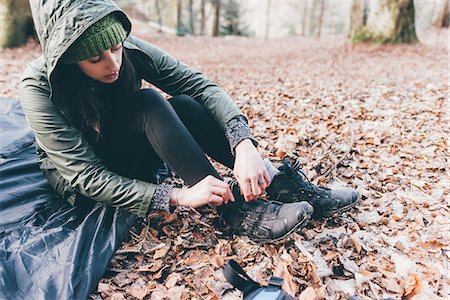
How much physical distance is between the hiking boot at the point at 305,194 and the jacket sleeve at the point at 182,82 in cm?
47

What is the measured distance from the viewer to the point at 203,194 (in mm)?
2059

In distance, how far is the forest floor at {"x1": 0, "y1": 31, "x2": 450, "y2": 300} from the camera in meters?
2.08

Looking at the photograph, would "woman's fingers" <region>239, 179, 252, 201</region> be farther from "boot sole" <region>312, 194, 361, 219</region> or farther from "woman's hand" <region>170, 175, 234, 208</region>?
"boot sole" <region>312, 194, 361, 219</region>

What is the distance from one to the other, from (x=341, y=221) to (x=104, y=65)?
1.71 m

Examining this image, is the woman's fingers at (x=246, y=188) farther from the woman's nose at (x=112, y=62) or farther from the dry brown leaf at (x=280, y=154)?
the dry brown leaf at (x=280, y=154)

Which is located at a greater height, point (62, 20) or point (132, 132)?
point (62, 20)

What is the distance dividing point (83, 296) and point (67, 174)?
2.09ft

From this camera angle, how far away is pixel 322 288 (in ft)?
6.51

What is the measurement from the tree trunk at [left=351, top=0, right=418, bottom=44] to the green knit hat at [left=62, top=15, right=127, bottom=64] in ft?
26.9

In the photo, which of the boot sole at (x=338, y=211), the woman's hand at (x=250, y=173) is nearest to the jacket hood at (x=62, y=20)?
the woman's hand at (x=250, y=173)

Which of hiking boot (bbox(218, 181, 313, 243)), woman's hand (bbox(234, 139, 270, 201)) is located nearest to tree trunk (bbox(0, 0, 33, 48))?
hiking boot (bbox(218, 181, 313, 243))

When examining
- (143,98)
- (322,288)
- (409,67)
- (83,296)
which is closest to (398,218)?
(322,288)

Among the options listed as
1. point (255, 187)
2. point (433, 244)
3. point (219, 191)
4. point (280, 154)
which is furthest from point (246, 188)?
point (280, 154)

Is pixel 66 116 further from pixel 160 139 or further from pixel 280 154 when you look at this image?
pixel 280 154
